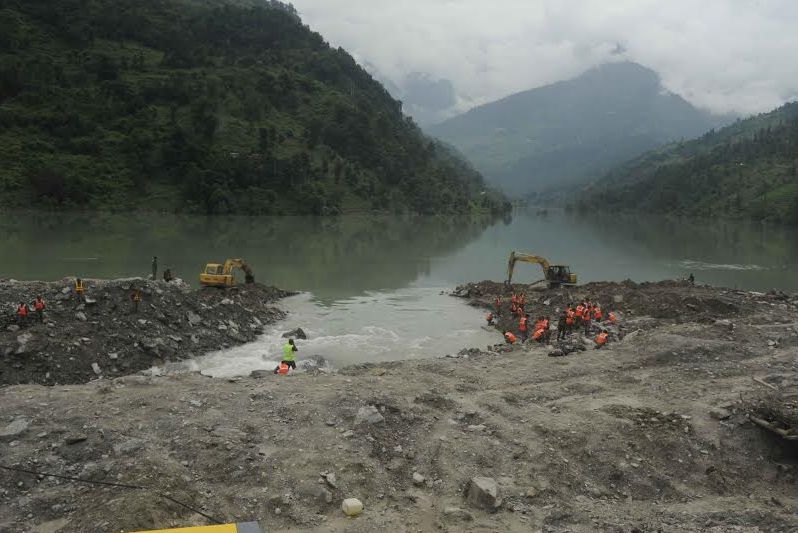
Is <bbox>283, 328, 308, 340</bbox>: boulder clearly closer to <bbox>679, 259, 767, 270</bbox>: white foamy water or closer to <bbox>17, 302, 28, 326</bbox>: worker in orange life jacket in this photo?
<bbox>17, 302, 28, 326</bbox>: worker in orange life jacket

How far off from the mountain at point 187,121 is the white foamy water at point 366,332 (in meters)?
67.9

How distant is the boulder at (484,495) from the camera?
8.00 meters

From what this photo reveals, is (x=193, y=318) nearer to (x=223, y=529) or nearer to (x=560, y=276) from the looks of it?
(x=223, y=529)

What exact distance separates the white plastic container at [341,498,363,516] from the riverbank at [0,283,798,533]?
105mm

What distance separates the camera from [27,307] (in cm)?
1565

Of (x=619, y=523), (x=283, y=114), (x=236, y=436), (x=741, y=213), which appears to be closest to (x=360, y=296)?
(x=236, y=436)

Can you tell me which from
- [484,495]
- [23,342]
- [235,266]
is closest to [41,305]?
[23,342]

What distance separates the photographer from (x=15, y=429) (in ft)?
28.8

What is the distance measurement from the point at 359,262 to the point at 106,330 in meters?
29.4

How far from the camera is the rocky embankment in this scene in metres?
14.3

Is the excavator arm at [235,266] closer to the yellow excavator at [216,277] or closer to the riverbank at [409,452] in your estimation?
the yellow excavator at [216,277]

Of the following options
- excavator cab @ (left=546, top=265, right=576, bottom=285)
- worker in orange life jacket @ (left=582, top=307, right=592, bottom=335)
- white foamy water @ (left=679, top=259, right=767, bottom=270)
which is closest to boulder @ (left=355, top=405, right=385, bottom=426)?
worker in orange life jacket @ (left=582, top=307, right=592, bottom=335)

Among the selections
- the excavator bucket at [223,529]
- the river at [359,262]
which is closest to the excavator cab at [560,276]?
the river at [359,262]

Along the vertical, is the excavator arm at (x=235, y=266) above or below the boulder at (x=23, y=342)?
above
